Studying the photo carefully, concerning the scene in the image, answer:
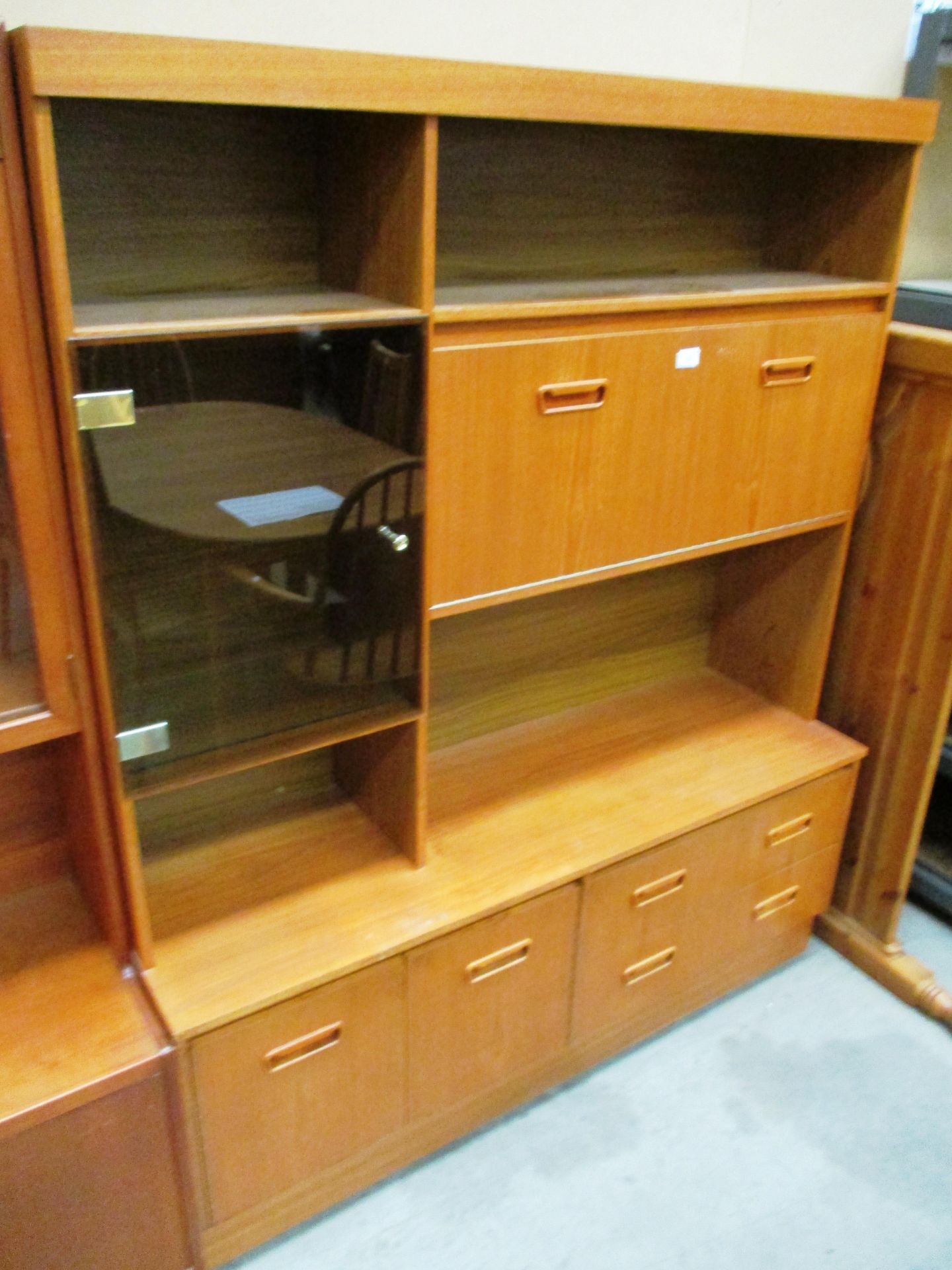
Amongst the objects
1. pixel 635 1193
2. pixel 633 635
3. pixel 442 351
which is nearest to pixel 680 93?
pixel 442 351

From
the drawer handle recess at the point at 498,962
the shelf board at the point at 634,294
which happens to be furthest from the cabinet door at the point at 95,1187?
the shelf board at the point at 634,294

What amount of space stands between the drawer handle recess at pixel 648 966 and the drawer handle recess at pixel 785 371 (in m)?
1.01

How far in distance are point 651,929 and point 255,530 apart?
1029 millimetres

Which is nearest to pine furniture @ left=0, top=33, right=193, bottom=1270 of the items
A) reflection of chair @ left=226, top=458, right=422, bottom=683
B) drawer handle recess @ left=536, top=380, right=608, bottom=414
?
reflection of chair @ left=226, top=458, right=422, bottom=683

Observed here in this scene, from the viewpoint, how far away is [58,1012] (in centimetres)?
133

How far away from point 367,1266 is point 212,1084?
1.41ft

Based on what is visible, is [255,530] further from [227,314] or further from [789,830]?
[789,830]

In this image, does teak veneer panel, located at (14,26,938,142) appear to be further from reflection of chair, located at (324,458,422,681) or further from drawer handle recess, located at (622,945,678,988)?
drawer handle recess, located at (622,945,678,988)

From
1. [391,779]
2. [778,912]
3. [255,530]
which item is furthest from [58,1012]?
[778,912]

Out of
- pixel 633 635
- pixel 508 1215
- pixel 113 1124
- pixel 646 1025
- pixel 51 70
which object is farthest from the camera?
pixel 633 635

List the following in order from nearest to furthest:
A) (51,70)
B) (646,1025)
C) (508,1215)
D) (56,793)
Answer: (51,70) < (56,793) < (508,1215) < (646,1025)

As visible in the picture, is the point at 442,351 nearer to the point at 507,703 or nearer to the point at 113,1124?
the point at 507,703

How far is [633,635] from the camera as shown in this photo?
6.84 ft

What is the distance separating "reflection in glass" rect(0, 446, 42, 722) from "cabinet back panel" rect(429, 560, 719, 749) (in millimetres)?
720
